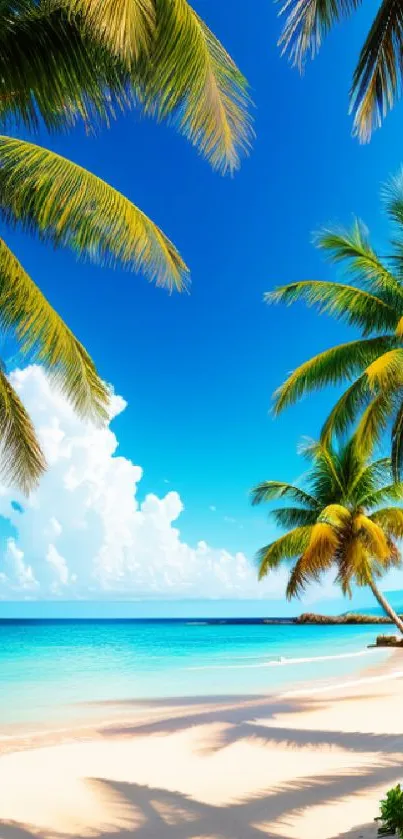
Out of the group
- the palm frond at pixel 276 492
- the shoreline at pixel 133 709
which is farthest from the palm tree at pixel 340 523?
the shoreline at pixel 133 709

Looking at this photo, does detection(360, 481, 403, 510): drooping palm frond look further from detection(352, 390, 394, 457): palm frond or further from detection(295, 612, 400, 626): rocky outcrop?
detection(295, 612, 400, 626): rocky outcrop

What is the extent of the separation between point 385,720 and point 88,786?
17.5ft

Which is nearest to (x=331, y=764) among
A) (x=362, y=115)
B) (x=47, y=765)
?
(x=47, y=765)

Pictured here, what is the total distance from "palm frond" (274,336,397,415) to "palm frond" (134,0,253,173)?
5.06 m

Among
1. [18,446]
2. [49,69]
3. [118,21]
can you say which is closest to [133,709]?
[18,446]

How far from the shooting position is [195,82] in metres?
4.65

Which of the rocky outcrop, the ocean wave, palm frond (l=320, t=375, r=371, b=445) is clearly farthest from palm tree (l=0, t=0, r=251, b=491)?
the rocky outcrop

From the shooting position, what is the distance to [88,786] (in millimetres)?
5992

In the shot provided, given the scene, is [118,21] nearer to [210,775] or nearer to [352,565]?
[210,775]

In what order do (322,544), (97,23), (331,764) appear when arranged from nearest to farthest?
1. (97,23)
2. (331,764)
3. (322,544)

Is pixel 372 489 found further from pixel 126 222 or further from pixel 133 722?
pixel 126 222

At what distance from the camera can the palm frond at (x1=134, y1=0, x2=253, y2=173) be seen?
452cm

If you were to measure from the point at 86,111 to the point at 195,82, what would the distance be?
43.0 inches

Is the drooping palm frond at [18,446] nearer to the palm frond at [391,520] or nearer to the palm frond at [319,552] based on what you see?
the palm frond at [319,552]
